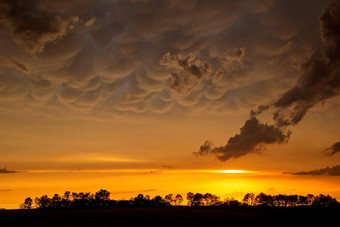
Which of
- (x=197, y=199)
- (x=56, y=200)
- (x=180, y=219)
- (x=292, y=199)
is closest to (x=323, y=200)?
(x=292, y=199)

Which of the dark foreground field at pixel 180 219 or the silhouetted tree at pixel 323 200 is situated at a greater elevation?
the silhouetted tree at pixel 323 200

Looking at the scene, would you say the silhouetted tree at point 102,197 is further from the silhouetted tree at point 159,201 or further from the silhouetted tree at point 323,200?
the silhouetted tree at point 323,200

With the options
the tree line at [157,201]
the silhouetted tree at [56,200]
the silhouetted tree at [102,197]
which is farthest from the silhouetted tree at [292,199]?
the silhouetted tree at [56,200]

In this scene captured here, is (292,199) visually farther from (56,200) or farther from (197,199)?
(56,200)

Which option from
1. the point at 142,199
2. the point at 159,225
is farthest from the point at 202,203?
the point at 159,225

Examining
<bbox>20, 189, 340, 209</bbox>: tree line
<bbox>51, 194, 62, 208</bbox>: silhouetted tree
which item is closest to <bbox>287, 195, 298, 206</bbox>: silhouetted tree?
<bbox>20, 189, 340, 209</bbox>: tree line

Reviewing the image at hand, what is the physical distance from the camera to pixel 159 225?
49125mm

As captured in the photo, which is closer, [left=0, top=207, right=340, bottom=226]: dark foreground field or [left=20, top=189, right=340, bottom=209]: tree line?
[left=0, top=207, right=340, bottom=226]: dark foreground field

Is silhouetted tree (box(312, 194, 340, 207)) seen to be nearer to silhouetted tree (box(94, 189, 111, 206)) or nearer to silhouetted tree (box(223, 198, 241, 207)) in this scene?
silhouetted tree (box(223, 198, 241, 207))

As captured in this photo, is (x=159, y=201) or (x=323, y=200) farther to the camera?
(x=159, y=201)

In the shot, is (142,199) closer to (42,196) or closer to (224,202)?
(224,202)

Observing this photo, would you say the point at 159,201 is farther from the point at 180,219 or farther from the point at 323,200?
the point at 180,219

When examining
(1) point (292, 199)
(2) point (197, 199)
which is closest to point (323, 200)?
(1) point (292, 199)

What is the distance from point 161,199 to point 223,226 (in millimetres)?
130240
